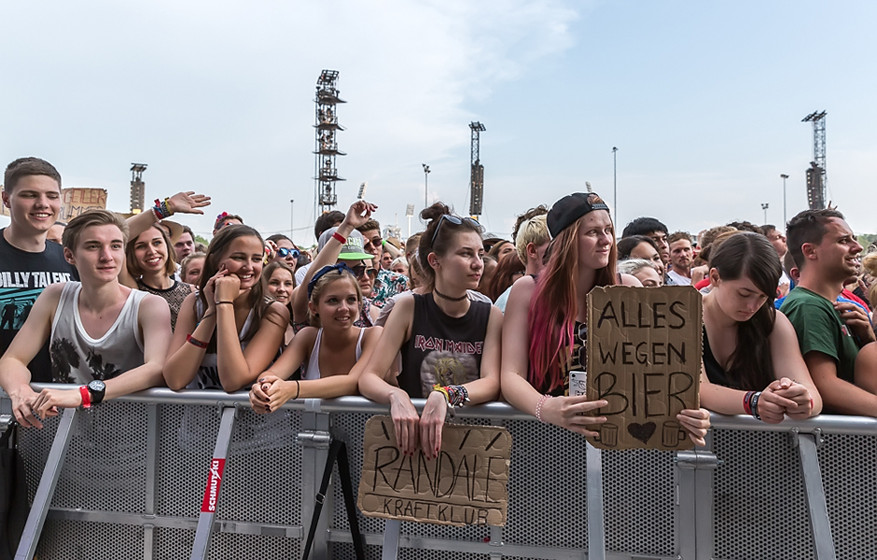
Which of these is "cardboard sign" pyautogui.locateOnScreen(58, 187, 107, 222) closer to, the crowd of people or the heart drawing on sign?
the crowd of people

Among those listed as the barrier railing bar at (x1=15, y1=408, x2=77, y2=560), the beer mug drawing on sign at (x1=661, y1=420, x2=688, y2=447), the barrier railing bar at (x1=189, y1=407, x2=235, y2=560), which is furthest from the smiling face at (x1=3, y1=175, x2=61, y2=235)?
the beer mug drawing on sign at (x1=661, y1=420, x2=688, y2=447)

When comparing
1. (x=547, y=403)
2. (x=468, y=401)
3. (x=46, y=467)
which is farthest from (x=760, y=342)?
(x=46, y=467)

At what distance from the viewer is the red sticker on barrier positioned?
2.77m

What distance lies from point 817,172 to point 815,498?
56255 mm

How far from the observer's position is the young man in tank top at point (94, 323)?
3.25 meters

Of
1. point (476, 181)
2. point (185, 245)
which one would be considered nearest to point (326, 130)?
point (476, 181)

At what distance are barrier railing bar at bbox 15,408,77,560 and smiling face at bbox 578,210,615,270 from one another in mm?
2421

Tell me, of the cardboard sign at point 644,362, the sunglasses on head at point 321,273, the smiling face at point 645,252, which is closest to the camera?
the cardboard sign at point 644,362

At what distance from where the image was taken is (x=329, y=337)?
338 cm

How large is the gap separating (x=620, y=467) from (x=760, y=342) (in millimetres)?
791

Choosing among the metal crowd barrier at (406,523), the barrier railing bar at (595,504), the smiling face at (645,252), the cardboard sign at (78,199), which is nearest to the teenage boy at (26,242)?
the metal crowd barrier at (406,523)

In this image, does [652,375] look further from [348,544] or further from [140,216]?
[140,216]

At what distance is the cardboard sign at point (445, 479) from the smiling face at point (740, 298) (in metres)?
1.08

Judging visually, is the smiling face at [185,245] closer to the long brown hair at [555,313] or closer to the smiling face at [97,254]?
the smiling face at [97,254]
